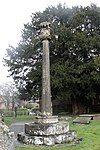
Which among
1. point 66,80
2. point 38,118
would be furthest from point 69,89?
point 38,118

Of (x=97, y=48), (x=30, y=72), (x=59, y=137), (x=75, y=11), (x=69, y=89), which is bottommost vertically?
(x=59, y=137)

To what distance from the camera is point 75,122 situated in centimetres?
2441

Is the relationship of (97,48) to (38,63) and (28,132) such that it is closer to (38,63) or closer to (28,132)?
(38,63)

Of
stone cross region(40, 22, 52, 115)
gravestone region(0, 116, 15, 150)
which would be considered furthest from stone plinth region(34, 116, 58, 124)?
gravestone region(0, 116, 15, 150)

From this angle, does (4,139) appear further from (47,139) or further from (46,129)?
(46,129)

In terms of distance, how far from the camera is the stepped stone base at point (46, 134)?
12.8 m

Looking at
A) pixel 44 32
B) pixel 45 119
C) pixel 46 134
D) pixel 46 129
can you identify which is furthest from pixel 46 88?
pixel 44 32

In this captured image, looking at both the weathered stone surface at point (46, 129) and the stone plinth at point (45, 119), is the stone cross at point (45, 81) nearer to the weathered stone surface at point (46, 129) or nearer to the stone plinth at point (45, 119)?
the stone plinth at point (45, 119)

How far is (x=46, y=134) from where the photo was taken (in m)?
13.0

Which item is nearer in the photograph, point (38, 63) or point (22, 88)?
point (38, 63)

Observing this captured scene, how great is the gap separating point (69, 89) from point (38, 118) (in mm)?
23274

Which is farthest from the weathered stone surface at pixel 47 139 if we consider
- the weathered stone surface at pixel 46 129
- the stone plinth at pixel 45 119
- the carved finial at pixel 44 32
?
the carved finial at pixel 44 32

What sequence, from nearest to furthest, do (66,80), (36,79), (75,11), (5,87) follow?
(66,80), (36,79), (75,11), (5,87)

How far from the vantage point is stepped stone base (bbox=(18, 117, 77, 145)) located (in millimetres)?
12766
